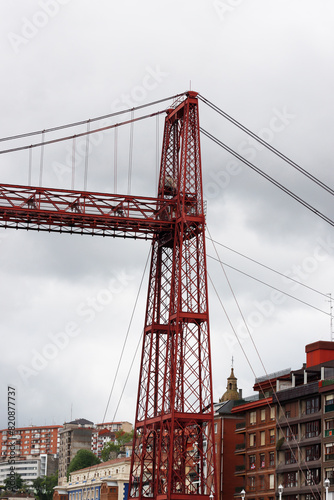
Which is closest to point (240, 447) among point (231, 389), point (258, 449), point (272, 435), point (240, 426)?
point (240, 426)

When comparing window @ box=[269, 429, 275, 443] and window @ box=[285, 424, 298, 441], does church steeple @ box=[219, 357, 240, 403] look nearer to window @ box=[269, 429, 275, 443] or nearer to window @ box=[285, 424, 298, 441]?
window @ box=[269, 429, 275, 443]

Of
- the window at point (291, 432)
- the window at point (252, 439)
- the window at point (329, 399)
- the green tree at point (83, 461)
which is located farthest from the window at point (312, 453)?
the green tree at point (83, 461)

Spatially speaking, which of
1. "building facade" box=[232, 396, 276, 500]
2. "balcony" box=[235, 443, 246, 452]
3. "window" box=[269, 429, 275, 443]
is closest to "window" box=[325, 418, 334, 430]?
"building facade" box=[232, 396, 276, 500]

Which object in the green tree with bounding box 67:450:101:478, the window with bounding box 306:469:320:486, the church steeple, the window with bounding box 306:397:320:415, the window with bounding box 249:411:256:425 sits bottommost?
the window with bounding box 306:469:320:486

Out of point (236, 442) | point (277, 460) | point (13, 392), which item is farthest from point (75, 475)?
point (277, 460)

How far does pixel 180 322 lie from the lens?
56188mm

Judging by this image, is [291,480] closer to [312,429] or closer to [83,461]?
[312,429]

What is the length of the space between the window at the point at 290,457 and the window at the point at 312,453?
66.8 inches

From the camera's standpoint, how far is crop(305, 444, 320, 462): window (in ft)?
224

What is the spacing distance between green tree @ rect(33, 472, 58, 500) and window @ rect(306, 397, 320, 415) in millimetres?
113845

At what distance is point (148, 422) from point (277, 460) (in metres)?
21.3

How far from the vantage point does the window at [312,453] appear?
224 feet

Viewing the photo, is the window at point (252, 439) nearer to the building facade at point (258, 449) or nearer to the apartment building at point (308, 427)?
the building facade at point (258, 449)

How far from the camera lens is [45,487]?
17938 centimetres
